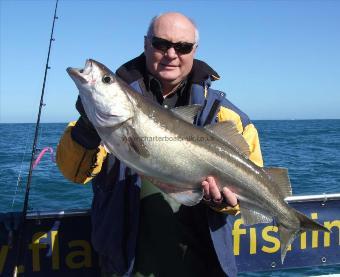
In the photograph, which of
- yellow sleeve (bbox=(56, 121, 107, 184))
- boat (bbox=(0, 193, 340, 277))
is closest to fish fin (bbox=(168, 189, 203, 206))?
boat (bbox=(0, 193, 340, 277))

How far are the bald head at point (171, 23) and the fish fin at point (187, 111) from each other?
0.75m

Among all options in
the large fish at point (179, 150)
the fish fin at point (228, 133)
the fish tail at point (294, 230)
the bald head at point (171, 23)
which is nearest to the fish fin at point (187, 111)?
the large fish at point (179, 150)

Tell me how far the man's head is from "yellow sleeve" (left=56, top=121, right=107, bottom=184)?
0.95 meters

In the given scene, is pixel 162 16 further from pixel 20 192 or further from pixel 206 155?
pixel 20 192

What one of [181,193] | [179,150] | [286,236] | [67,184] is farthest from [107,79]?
[67,184]

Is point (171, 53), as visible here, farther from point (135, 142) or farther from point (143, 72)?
point (135, 142)

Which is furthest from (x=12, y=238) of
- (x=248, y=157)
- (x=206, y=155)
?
(x=248, y=157)

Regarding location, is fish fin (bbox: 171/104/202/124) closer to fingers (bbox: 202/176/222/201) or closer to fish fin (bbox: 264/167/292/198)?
fingers (bbox: 202/176/222/201)

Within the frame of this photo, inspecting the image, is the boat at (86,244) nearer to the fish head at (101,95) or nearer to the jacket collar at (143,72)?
the jacket collar at (143,72)

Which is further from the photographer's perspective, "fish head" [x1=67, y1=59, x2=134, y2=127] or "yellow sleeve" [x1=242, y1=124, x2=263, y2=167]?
"yellow sleeve" [x1=242, y1=124, x2=263, y2=167]

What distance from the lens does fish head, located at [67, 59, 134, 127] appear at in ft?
11.2

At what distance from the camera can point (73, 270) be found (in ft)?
16.3

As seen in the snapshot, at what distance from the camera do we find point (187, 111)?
3791mm

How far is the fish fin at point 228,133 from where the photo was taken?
12.6ft
